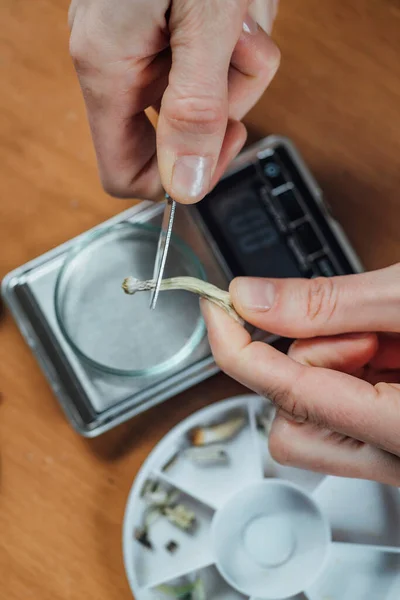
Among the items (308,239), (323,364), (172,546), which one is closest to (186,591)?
(172,546)

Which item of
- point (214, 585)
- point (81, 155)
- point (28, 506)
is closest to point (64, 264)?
point (81, 155)

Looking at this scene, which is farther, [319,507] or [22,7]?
[22,7]

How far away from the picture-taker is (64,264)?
685 millimetres

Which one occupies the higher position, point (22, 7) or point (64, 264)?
point (22, 7)

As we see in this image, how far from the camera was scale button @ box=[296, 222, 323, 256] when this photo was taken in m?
0.70

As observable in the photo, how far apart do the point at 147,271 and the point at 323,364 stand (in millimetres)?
218

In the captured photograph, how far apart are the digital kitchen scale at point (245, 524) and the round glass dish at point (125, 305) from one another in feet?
0.28

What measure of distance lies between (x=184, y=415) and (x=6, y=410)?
0.19 meters

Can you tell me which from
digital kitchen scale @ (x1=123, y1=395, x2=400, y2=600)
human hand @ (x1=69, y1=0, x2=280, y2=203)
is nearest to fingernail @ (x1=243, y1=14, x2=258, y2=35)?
human hand @ (x1=69, y1=0, x2=280, y2=203)

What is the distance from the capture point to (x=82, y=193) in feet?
2.40

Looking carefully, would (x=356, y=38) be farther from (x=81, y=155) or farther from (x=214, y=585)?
(x=214, y=585)

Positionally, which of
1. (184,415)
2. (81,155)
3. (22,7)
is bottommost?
(184,415)

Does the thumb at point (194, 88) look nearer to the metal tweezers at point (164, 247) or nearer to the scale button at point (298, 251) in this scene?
the metal tweezers at point (164, 247)

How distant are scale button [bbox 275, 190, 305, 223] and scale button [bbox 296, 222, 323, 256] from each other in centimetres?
1
